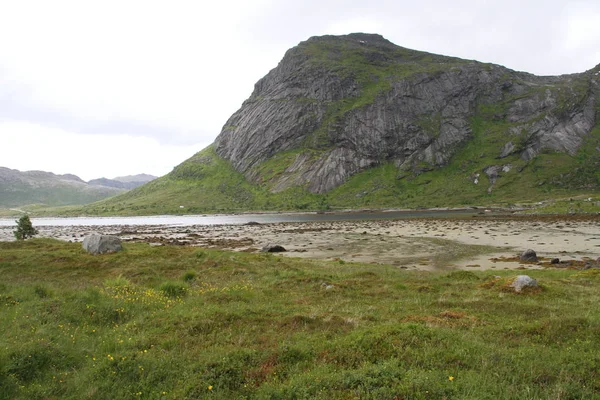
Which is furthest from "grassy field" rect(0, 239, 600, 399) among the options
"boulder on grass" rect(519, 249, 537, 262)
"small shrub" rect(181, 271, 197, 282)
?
"boulder on grass" rect(519, 249, 537, 262)

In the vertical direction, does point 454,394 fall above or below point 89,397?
above

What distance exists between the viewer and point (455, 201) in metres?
159

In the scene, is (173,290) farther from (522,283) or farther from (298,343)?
(522,283)

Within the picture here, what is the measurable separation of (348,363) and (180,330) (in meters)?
6.48

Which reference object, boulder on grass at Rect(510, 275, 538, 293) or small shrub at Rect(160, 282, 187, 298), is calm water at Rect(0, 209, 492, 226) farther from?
small shrub at Rect(160, 282, 187, 298)

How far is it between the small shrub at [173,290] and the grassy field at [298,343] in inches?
3.5

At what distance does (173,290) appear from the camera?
18.4 m

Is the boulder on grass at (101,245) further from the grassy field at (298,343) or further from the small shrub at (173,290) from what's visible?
the small shrub at (173,290)

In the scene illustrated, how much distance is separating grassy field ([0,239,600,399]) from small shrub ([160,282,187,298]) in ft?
0.29

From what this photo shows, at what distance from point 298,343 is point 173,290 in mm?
10427

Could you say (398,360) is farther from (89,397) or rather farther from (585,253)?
(585,253)

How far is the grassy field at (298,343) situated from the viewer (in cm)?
825

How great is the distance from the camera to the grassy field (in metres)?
8.25

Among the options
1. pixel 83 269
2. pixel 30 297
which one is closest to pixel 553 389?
pixel 30 297
